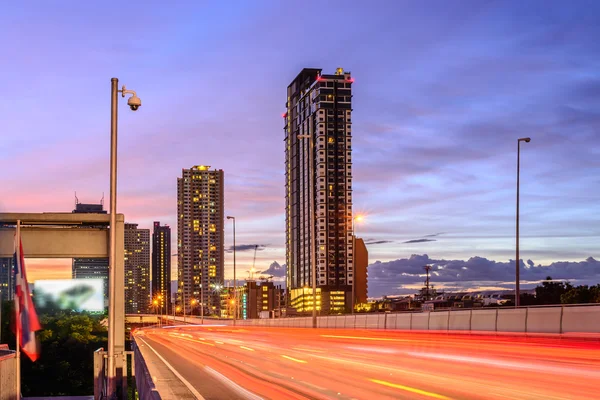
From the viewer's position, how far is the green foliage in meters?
62.6

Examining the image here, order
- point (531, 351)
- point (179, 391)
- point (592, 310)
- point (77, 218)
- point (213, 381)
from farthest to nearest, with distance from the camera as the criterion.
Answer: point (592, 310), point (77, 218), point (531, 351), point (213, 381), point (179, 391)

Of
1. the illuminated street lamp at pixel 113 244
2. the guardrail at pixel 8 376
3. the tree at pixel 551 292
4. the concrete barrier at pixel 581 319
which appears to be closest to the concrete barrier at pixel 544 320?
the concrete barrier at pixel 581 319

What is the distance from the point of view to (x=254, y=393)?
1614 centimetres

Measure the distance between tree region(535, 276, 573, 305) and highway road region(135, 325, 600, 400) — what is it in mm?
63777

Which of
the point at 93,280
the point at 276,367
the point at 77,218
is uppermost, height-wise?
the point at 77,218

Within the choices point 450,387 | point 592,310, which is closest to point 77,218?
point 450,387

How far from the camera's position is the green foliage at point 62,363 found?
62.6m

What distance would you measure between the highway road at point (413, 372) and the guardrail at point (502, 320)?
3.96 ft

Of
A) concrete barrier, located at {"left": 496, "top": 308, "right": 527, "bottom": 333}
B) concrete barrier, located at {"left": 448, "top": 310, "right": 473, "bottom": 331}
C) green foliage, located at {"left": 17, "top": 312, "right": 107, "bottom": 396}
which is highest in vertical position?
concrete barrier, located at {"left": 496, "top": 308, "right": 527, "bottom": 333}

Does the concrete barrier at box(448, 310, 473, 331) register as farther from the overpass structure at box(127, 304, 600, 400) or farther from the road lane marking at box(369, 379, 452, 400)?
the road lane marking at box(369, 379, 452, 400)

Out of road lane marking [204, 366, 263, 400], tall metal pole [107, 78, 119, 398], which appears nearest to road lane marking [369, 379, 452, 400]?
road lane marking [204, 366, 263, 400]

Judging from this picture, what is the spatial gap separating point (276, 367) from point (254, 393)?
6381 mm

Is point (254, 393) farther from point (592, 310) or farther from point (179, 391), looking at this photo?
point (592, 310)

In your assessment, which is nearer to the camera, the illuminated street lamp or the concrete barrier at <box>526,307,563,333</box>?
the illuminated street lamp
